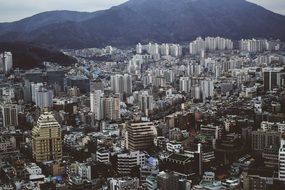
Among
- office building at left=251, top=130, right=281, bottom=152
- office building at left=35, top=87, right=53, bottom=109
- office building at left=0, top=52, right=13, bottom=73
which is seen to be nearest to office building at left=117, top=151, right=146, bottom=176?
office building at left=251, top=130, right=281, bottom=152

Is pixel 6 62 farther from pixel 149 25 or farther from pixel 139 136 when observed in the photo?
pixel 139 136

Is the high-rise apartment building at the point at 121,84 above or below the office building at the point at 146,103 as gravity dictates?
above

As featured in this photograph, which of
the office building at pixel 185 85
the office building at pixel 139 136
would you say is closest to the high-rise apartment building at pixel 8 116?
the office building at pixel 139 136

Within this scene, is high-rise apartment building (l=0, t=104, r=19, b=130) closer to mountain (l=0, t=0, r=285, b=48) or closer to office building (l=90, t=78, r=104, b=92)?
office building (l=90, t=78, r=104, b=92)

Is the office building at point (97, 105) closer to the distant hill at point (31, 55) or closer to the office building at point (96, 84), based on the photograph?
the office building at point (96, 84)

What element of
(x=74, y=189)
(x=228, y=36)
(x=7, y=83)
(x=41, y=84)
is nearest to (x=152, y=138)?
(x=74, y=189)

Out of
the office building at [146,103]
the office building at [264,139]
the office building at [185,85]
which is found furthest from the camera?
the office building at [185,85]
